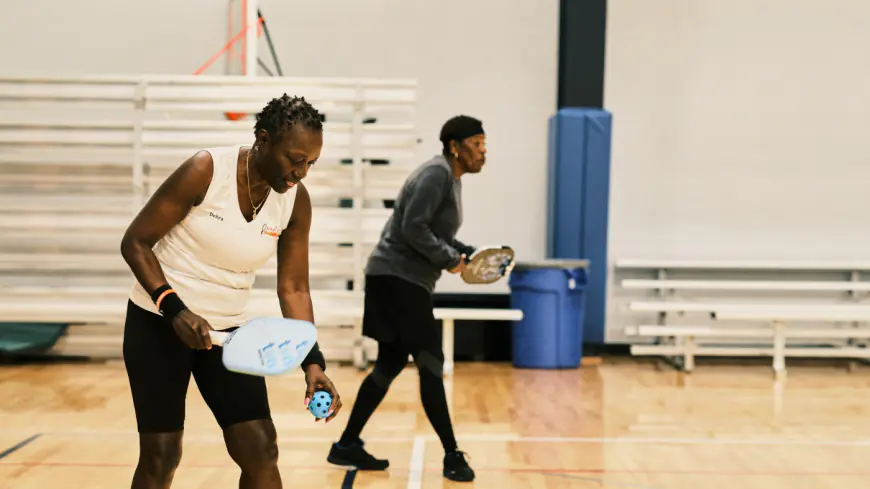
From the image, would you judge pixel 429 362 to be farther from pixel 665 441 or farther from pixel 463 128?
pixel 665 441

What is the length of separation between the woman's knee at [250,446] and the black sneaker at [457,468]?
2.05 meters

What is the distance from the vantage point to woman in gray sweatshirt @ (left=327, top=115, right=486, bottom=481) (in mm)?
4426

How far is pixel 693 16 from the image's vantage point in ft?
31.3

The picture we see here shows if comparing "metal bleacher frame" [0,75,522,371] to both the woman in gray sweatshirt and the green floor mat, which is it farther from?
the woman in gray sweatshirt

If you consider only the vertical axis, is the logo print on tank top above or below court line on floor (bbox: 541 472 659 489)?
above

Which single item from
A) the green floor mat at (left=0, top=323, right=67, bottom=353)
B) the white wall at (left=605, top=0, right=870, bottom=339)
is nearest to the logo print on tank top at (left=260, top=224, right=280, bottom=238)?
the green floor mat at (left=0, top=323, right=67, bottom=353)

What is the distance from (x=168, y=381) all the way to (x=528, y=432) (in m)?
3.54

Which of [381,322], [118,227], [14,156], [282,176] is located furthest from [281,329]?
[14,156]

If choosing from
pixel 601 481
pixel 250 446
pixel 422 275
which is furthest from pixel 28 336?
pixel 250 446

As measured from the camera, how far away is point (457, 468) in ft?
14.8

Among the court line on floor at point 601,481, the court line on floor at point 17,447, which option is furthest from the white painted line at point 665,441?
the court line on floor at point 17,447

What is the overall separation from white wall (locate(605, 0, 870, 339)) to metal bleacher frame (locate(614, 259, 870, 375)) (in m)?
0.27

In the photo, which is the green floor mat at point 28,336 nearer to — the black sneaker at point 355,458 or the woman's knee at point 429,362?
the black sneaker at point 355,458

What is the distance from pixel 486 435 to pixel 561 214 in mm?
3893
